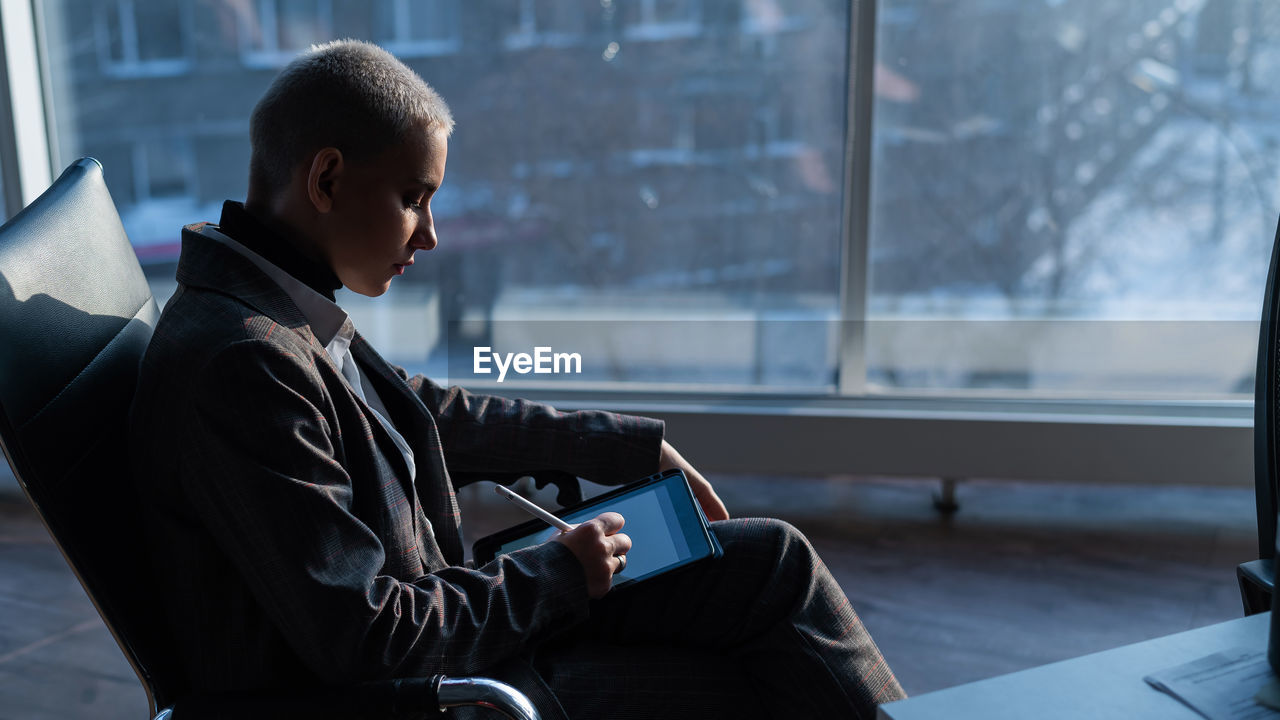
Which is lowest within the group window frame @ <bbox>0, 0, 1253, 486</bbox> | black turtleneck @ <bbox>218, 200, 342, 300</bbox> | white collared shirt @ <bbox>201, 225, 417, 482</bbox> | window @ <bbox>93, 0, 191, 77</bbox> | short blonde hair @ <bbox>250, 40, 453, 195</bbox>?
window frame @ <bbox>0, 0, 1253, 486</bbox>

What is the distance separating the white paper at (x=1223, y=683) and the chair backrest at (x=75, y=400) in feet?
3.17

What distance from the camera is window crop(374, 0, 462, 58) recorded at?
9.09ft

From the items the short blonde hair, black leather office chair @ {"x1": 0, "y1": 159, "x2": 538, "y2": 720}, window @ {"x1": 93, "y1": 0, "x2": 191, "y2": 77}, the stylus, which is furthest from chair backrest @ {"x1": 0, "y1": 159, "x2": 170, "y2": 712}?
window @ {"x1": 93, "y1": 0, "x2": 191, "y2": 77}

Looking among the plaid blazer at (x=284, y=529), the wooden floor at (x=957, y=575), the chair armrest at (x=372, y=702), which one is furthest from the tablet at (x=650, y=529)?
the wooden floor at (x=957, y=575)

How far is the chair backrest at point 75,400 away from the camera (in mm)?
885

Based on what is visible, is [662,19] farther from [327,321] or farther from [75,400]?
[75,400]

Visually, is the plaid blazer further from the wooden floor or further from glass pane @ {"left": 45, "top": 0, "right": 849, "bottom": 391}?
glass pane @ {"left": 45, "top": 0, "right": 849, "bottom": 391}

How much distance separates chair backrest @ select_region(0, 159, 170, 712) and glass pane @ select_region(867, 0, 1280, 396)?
211 centimetres

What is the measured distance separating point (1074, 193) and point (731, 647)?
1974 mm

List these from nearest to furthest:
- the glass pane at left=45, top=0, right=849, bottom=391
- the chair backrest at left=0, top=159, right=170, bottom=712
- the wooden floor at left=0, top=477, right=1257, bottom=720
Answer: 1. the chair backrest at left=0, top=159, right=170, bottom=712
2. the wooden floor at left=0, top=477, right=1257, bottom=720
3. the glass pane at left=45, top=0, right=849, bottom=391

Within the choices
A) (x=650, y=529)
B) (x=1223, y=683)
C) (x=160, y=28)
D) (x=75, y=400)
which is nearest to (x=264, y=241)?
(x=75, y=400)

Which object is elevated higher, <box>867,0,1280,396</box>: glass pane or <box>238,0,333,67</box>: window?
<box>238,0,333,67</box>: window

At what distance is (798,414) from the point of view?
2773 mm

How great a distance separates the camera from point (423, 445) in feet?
3.89
